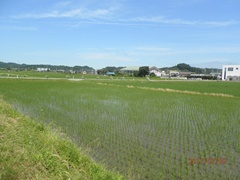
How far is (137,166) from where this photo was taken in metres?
4.77

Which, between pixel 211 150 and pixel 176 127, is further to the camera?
pixel 176 127

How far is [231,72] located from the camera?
70.1m

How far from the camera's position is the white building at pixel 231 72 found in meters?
68.5

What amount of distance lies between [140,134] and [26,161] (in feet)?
14.5

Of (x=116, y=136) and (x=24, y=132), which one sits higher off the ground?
(x=24, y=132)

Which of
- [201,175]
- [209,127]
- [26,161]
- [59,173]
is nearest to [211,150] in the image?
[201,175]

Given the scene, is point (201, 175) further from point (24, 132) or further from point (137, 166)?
point (24, 132)
